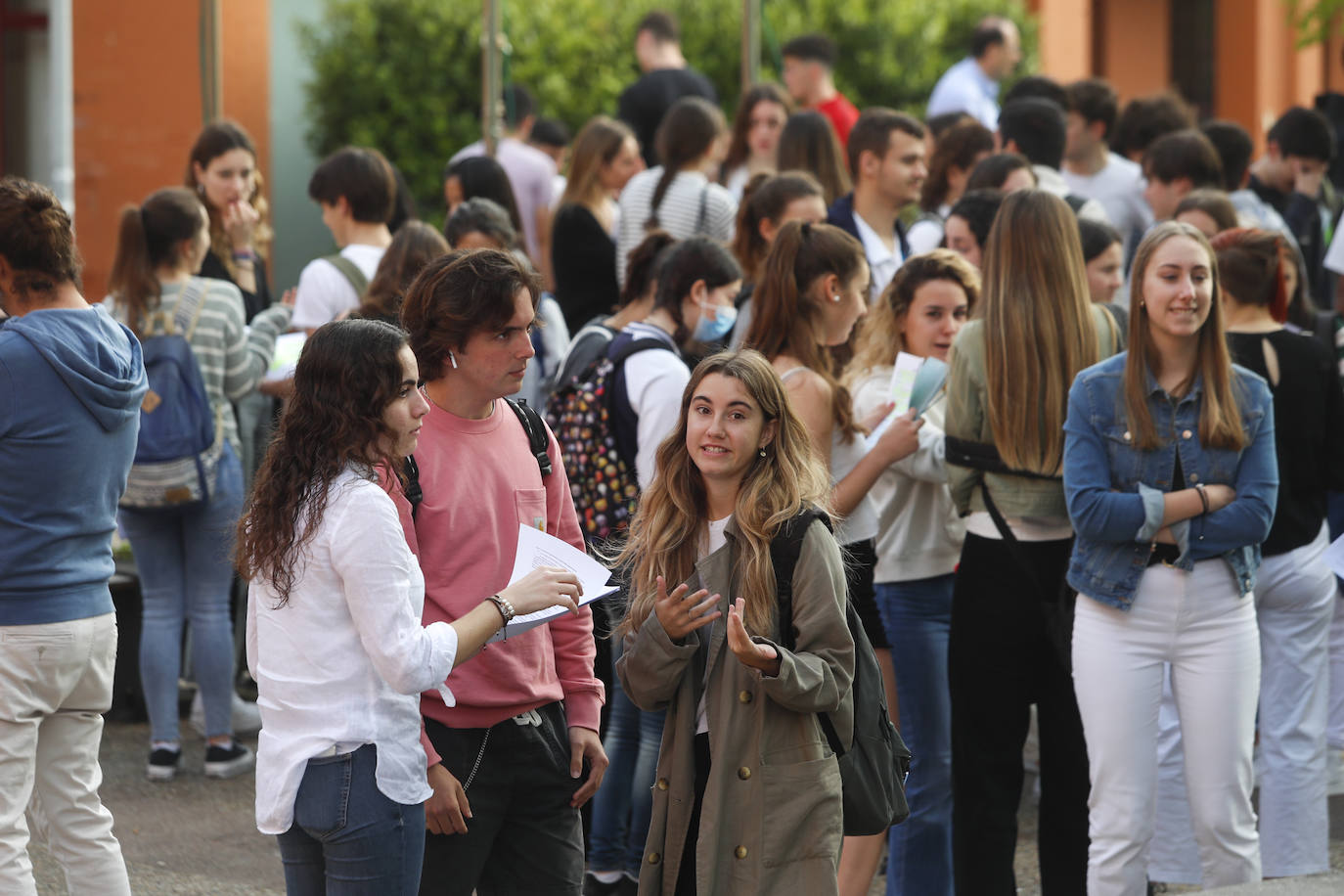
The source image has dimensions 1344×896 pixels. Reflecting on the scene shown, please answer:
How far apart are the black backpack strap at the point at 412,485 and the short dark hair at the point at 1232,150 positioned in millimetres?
6352

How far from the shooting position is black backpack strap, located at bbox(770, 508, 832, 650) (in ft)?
12.2

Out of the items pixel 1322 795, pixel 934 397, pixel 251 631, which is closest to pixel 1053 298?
pixel 934 397

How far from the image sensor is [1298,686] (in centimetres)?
558

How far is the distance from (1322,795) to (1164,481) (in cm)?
173

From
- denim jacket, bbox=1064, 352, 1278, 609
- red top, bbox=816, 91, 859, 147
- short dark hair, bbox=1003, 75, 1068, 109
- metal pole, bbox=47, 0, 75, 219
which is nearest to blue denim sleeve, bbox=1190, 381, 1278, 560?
denim jacket, bbox=1064, 352, 1278, 609

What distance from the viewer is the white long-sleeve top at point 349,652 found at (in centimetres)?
317

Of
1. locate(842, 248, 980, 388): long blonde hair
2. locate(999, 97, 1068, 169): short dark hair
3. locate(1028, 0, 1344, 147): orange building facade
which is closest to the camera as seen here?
locate(842, 248, 980, 388): long blonde hair

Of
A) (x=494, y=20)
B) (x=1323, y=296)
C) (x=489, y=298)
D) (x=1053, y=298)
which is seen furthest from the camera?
(x=494, y=20)

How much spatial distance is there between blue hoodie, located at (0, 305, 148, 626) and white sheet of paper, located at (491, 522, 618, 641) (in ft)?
4.53

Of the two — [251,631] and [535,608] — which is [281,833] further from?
[535,608]

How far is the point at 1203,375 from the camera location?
14.8ft

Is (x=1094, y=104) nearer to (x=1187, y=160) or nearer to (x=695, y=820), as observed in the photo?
(x=1187, y=160)

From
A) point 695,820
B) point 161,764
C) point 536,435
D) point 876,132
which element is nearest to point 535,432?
point 536,435

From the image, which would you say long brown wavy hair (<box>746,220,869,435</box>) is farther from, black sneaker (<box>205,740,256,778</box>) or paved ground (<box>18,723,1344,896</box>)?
black sneaker (<box>205,740,256,778</box>)
